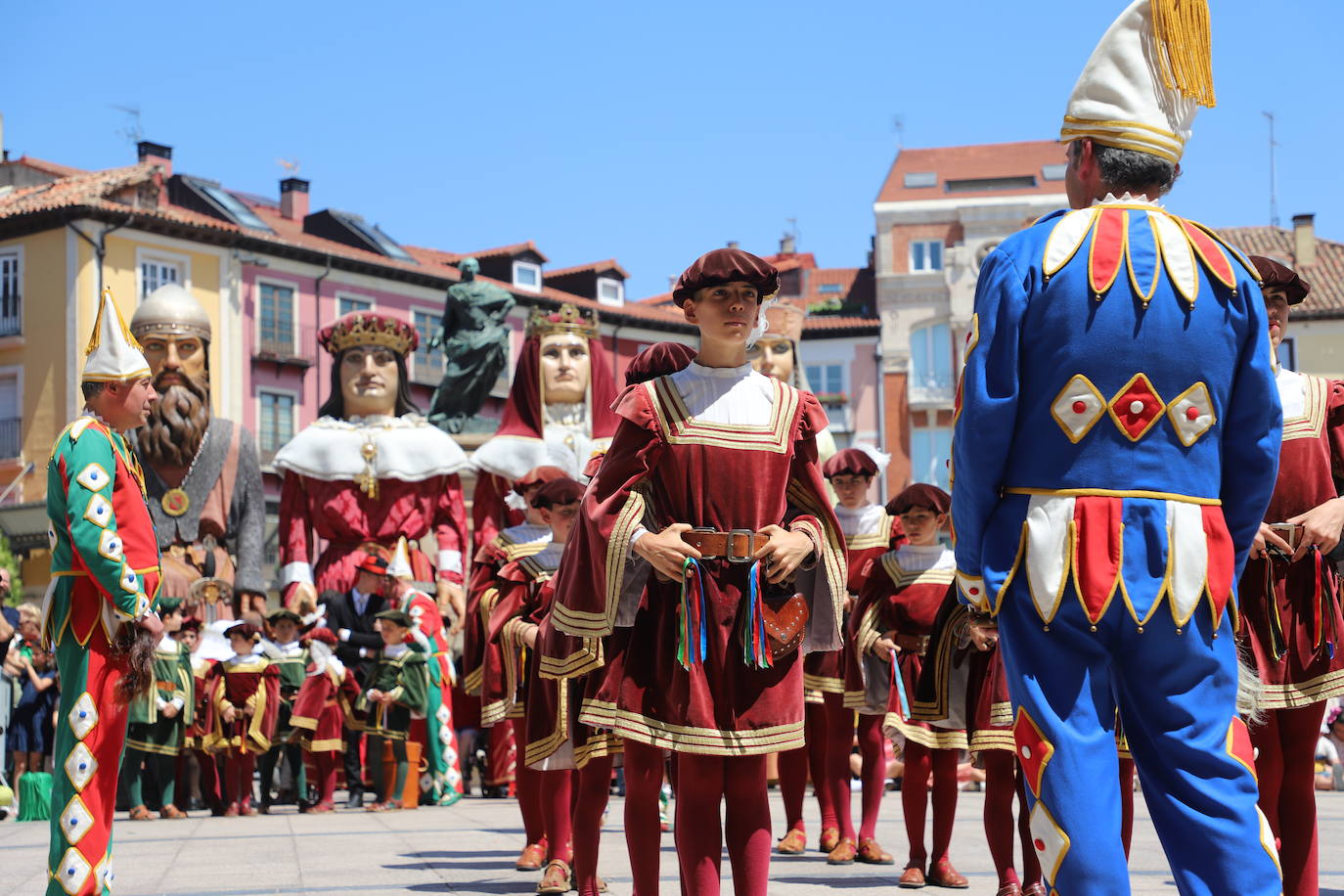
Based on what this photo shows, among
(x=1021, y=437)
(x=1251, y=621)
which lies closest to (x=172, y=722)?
(x=1251, y=621)

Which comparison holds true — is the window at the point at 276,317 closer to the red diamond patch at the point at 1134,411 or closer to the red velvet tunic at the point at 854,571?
the red velvet tunic at the point at 854,571

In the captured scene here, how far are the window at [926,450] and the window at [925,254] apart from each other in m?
5.02

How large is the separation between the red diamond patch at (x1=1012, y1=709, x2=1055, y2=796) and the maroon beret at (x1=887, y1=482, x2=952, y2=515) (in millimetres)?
4172

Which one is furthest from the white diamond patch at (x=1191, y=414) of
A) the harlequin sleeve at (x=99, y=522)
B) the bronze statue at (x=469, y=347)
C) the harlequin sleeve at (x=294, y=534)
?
the bronze statue at (x=469, y=347)

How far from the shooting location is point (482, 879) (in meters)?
8.13

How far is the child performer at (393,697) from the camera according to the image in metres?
13.3

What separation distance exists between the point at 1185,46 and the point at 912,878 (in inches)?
154

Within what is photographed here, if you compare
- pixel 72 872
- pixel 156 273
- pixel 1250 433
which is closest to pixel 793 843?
pixel 72 872

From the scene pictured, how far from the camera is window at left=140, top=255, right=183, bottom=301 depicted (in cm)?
4306

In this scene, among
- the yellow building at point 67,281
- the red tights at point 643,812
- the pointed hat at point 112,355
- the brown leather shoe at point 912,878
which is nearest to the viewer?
the red tights at point 643,812

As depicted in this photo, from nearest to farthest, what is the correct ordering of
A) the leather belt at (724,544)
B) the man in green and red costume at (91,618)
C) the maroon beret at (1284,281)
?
the leather belt at (724,544), the man in green and red costume at (91,618), the maroon beret at (1284,281)

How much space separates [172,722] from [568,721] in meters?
6.51

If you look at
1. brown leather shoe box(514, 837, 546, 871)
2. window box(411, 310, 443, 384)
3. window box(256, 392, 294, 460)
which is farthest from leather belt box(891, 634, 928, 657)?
window box(411, 310, 443, 384)

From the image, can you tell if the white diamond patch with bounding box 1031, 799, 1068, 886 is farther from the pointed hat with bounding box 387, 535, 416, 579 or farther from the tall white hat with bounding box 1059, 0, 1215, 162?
the pointed hat with bounding box 387, 535, 416, 579
